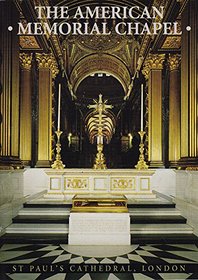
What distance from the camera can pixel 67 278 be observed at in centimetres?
393

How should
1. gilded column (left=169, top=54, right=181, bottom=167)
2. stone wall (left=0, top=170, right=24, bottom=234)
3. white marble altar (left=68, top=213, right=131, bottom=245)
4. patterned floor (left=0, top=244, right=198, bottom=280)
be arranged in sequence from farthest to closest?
1. gilded column (left=169, top=54, right=181, bottom=167)
2. stone wall (left=0, top=170, right=24, bottom=234)
3. white marble altar (left=68, top=213, right=131, bottom=245)
4. patterned floor (left=0, top=244, right=198, bottom=280)

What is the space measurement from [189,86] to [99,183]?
310 centimetres

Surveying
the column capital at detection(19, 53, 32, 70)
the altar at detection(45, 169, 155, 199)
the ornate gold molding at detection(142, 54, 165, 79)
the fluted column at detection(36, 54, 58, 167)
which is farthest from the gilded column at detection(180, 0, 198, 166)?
the column capital at detection(19, 53, 32, 70)

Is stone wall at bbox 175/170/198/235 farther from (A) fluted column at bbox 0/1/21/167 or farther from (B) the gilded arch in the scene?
(B) the gilded arch

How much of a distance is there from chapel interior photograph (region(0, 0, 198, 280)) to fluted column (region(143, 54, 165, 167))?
3 centimetres

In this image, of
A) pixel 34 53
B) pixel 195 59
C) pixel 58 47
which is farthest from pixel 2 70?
pixel 58 47

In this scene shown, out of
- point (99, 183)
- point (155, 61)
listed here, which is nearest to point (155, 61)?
point (155, 61)

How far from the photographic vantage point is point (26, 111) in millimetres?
10336

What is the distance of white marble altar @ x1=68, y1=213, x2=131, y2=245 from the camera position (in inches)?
209

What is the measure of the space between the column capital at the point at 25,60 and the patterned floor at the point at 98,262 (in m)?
6.88

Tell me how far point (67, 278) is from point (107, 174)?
374 centimetres

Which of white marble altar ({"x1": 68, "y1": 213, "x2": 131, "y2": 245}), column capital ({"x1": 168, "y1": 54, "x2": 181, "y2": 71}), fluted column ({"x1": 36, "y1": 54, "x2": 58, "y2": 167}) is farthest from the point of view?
column capital ({"x1": 168, "y1": 54, "x2": 181, "y2": 71})

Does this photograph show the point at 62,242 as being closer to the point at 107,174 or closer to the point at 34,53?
the point at 107,174

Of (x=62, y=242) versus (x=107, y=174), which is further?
(x=107, y=174)
